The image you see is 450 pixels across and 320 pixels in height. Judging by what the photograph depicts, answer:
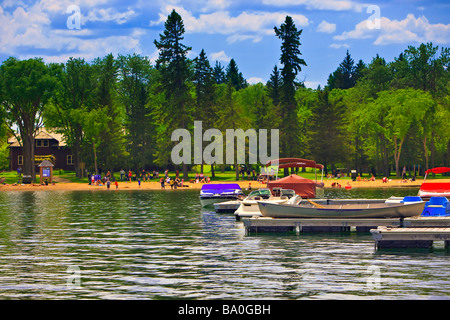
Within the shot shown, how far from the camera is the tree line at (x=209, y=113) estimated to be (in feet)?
359

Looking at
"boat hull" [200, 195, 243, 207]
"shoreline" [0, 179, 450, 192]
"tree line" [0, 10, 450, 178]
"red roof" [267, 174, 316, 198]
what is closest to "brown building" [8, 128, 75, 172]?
"tree line" [0, 10, 450, 178]

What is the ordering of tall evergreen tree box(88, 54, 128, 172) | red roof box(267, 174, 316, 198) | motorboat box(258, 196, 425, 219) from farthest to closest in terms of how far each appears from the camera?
1. tall evergreen tree box(88, 54, 128, 172)
2. red roof box(267, 174, 316, 198)
3. motorboat box(258, 196, 425, 219)

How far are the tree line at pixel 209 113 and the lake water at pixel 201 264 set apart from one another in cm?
6478

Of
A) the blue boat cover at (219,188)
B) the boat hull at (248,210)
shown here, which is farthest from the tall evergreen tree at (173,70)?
the boat hull at (248,210)

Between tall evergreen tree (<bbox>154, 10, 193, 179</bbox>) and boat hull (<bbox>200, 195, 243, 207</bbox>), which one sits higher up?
tall evergreen tree (<bbox>154, 10, 193, 179</bbox>)

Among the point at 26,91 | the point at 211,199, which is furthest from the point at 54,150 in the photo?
the point at 211,199

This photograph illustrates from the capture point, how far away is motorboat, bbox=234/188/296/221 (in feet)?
149

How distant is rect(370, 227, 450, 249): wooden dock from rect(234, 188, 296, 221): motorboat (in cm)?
1378

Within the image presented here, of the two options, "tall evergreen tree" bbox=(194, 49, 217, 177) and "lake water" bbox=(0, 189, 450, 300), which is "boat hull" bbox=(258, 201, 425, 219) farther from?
"tall evergreen tree" bbox=(194, 49, 217, 177)

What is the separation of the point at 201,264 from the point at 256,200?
62.1ft

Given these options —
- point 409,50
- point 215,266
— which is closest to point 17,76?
point 409,50

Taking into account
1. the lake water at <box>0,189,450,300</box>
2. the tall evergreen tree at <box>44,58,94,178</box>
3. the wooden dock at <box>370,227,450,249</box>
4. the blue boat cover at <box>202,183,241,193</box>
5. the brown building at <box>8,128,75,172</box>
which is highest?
the tall evergreen tree at <box>44,58,94,178</box>

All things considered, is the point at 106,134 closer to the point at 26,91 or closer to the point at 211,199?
the point at 26,91
